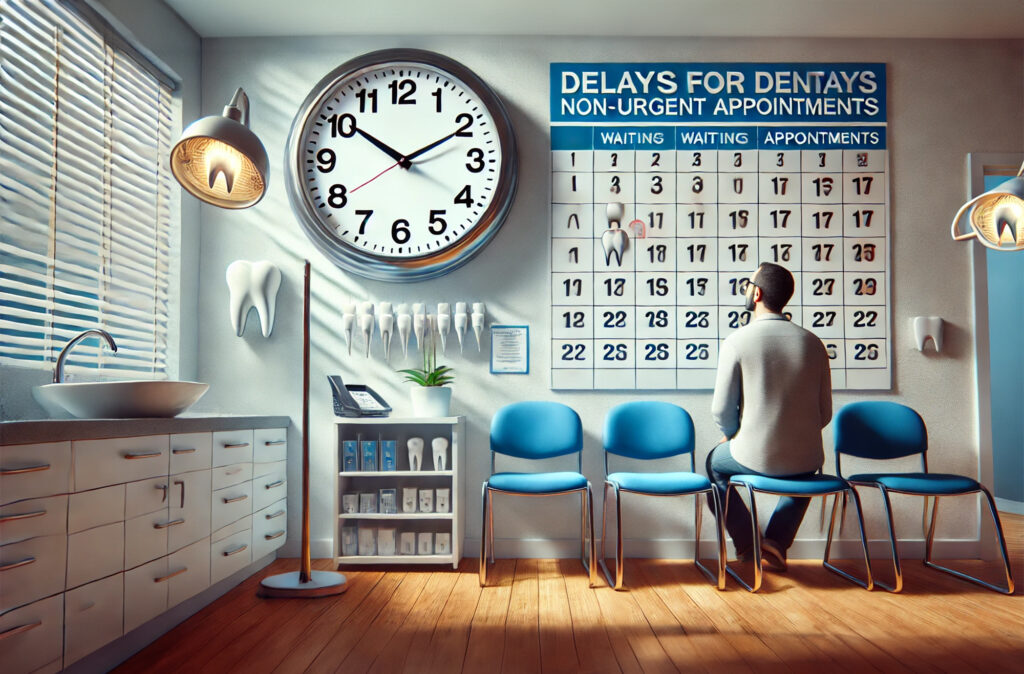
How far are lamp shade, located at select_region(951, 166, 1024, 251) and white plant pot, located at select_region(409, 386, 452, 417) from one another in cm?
240

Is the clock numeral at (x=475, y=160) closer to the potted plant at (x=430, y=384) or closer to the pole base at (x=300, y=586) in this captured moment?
the potted plant at (x=430, y=384)

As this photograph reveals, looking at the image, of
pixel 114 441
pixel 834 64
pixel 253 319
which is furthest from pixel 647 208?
pixel 114 441

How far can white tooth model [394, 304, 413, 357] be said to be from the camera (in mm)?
3691

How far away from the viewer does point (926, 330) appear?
374 cm

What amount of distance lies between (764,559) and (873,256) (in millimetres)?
1666

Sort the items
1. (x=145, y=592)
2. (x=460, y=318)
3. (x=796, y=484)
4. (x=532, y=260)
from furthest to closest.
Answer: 1. (x=532, y=260)
2. (x=460, y=318)
3. (x=796, y=484)
4. (x=145, y=592)

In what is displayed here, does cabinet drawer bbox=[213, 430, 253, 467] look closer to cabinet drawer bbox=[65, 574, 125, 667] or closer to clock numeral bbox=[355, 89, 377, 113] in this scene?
cabinet drawer bbox=[65, 574, 125, 667]

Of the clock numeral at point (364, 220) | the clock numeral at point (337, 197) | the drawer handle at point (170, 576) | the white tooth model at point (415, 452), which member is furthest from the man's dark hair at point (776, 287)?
the drawer handle at point (170, 576)

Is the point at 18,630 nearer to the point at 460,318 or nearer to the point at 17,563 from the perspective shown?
the point at 17,563

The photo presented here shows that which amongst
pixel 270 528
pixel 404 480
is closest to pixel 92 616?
pixel 270 528

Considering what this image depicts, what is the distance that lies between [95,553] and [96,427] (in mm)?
345

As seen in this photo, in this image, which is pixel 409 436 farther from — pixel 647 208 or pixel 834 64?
pixel 834 64

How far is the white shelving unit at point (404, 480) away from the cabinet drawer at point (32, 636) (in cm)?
159

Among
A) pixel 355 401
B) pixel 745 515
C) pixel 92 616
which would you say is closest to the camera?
pixel 92 616
